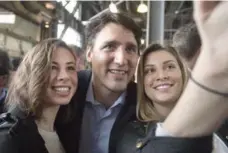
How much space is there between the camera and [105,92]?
1.44m

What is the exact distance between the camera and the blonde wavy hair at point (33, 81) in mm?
1188

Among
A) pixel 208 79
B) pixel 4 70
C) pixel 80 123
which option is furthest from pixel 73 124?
pixel 208 79

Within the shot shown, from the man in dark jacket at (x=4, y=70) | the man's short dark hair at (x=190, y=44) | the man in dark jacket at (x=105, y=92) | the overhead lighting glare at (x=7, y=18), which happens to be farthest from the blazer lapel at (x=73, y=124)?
the overhead lighting glare at (x=7, y=18)

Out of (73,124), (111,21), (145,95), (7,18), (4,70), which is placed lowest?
(73,124)

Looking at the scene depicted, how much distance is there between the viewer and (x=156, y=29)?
354 centimetres

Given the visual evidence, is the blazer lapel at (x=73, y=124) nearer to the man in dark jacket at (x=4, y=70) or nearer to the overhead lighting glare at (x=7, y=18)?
the man in dark jacket at (x=4, y=70)

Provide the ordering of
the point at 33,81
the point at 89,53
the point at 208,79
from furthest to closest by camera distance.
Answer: the point at 89,53 < the point at 33,81 < the point at 208,79

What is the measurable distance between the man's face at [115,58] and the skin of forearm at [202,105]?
89cm

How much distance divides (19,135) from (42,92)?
8.4 inches

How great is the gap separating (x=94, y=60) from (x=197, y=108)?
1049 mm

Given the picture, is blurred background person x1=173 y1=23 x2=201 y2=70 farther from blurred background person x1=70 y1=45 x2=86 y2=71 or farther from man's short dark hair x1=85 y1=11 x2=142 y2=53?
blurred background person x1=70 y1=45 x2=86 y2=71

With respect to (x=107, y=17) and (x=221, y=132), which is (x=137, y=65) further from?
(x=221, y=132)

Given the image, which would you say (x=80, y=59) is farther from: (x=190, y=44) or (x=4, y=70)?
(x=190, y=44)

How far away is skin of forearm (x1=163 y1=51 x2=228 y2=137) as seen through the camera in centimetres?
42
